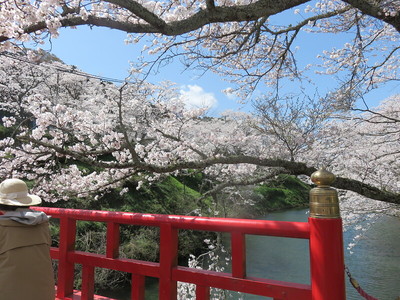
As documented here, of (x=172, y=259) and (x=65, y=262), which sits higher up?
(x=172, y=259)

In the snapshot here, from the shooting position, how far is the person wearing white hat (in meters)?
1.78

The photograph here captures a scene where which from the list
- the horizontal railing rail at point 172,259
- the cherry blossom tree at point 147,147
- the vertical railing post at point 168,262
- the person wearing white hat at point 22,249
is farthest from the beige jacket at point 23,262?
the cherry blossom tree at point 147,147

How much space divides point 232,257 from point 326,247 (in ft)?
1.55

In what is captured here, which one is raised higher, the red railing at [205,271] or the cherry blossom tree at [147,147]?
the cherry blossom tree at [147,147]

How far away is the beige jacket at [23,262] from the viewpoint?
1777mm

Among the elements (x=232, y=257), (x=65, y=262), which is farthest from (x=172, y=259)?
(x=65, y=262)

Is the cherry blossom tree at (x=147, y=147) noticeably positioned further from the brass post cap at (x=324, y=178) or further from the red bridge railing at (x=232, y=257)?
the brass post cap at (x=324, y=178)

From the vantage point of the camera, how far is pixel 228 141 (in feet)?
31.6

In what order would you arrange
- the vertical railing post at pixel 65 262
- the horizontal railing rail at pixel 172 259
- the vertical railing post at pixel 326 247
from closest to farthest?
1. the vertical railing post at pixel 326 247
2. the horizontal railing rail at pixel 172 259
3. the vertical railing post at pixel 65 262

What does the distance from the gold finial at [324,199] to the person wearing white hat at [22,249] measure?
1.66m

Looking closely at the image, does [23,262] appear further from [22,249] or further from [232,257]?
[232,257]

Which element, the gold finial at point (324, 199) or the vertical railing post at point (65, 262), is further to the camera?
the vertical railing post at point (65, 262)

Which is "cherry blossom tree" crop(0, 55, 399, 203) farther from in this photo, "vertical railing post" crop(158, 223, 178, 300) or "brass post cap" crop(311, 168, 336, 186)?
"brass post cap" crop(311, 168, 336, 186)

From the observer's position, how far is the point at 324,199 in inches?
48.9
